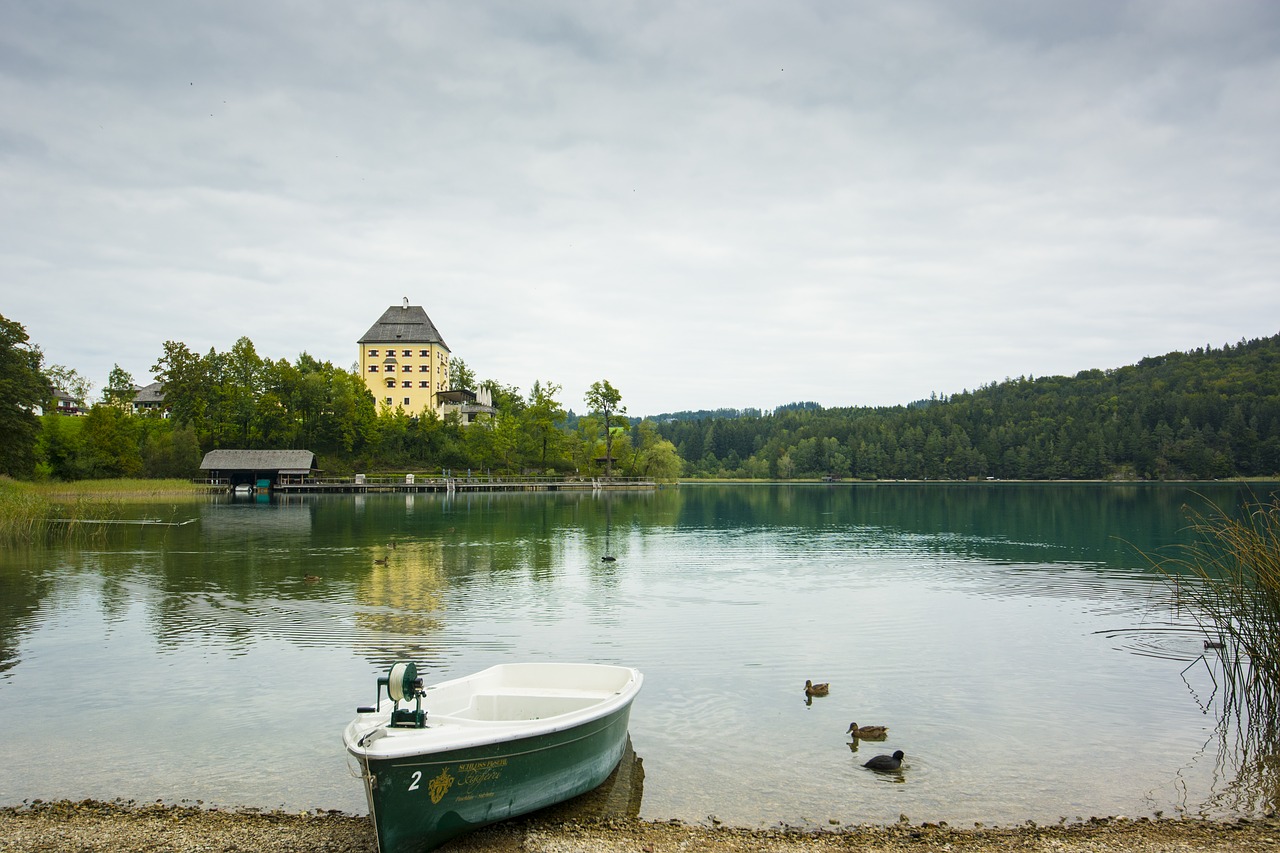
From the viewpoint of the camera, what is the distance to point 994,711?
1369cm

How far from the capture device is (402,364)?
421 feet

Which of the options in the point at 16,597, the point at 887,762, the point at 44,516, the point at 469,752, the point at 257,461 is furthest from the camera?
the point at 257,461

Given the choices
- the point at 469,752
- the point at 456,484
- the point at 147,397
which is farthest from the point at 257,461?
the point at 469,752

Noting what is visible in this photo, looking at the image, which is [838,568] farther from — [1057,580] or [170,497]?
[170,497]

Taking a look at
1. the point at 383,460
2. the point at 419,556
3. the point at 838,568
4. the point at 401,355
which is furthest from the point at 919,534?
the point at 401,355

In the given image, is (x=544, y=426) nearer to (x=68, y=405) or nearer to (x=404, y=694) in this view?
(x=68, y=405)

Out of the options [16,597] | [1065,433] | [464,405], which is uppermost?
[464,405]

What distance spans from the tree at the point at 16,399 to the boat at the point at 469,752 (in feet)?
204

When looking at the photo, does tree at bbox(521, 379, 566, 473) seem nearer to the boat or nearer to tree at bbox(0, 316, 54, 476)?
tree at bbox(0, 316, 54, 476)

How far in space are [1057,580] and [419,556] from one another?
950 inches

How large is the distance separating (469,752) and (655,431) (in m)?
123

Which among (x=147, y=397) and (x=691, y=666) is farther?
(x=147, y=397)

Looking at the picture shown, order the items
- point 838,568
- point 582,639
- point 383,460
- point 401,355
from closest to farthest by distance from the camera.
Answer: point 582,639 → point 838,568 → point 383,460 → point 401,355

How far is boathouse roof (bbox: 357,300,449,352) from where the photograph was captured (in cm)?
12750
